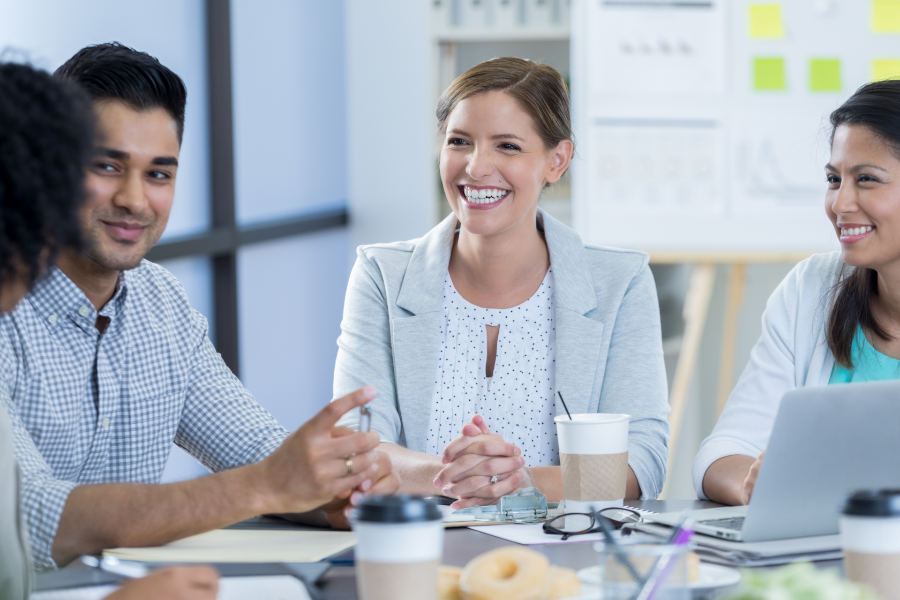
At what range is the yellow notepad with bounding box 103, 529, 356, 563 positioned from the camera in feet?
3.61

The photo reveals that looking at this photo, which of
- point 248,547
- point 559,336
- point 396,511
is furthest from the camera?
point 559,336

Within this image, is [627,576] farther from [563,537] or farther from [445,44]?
[445,44]

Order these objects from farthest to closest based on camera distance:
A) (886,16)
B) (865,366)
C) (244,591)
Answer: (886,16), (865,366), (244,591)

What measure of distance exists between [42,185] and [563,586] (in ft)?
2.02

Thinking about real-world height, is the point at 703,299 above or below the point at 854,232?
below

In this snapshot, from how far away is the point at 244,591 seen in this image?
3.15 feet

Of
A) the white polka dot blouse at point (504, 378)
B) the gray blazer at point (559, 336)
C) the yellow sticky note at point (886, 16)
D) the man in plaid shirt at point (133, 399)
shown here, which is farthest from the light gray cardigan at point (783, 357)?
the yellow sticky note at point (886, 16)

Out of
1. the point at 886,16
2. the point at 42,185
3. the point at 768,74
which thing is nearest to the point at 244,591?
the point at 42,185

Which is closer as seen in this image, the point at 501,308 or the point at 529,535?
the point at 529,535

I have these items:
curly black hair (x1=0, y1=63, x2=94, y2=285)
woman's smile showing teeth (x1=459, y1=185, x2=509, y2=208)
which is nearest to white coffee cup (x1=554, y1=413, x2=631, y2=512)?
curly black hair (x1=0, y1=63, x2=94, y2=285)

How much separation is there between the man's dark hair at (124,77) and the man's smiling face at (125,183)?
1 centimetres

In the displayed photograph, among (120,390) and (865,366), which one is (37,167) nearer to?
(120,390)

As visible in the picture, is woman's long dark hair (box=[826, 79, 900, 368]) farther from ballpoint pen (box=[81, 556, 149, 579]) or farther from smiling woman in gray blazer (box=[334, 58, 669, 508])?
ballpoint pen (box=[81, 556, 149, 579])

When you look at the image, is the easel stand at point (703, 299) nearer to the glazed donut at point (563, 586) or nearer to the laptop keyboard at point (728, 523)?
the laptop keyboard at point (728, 523)
